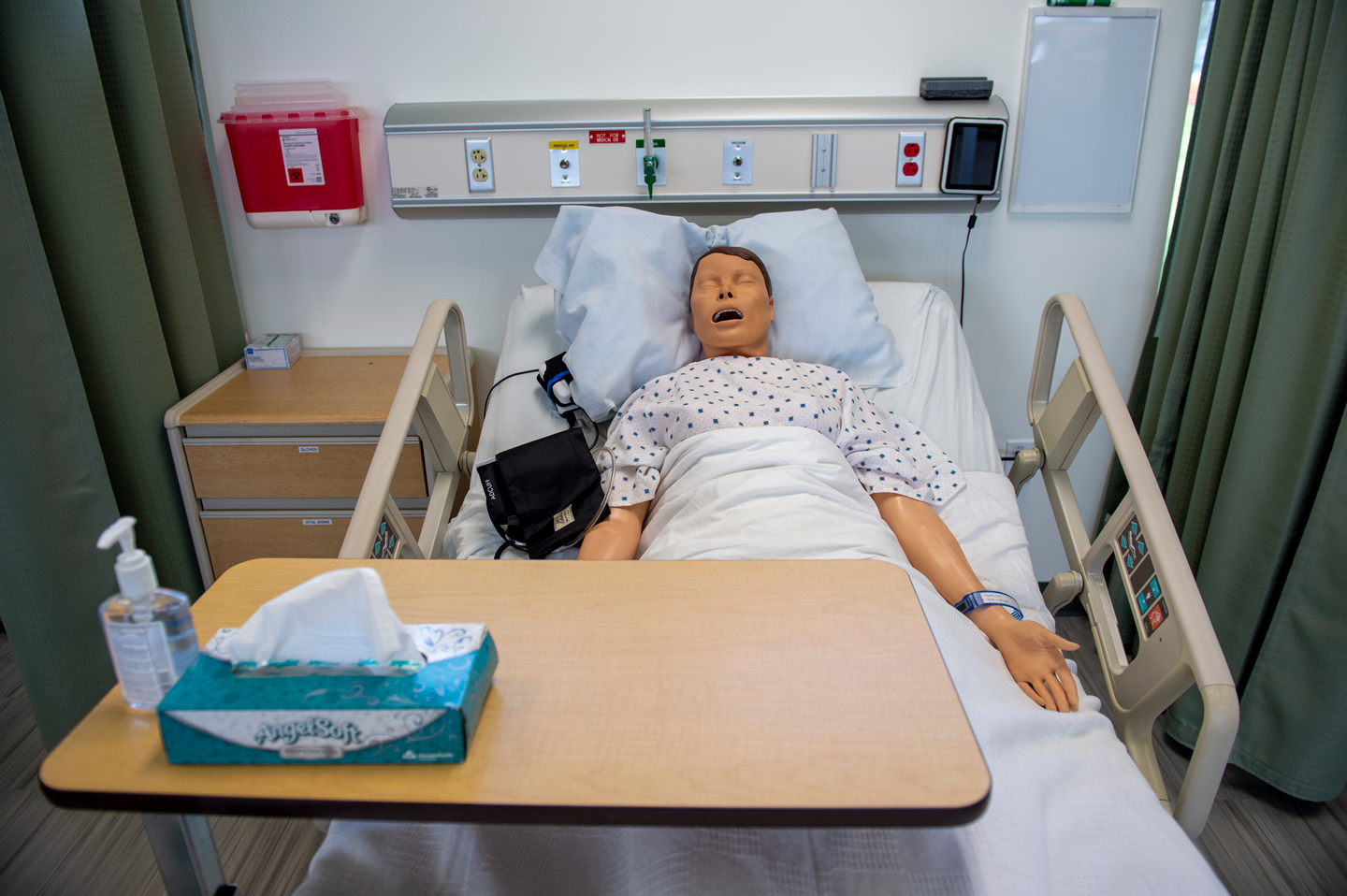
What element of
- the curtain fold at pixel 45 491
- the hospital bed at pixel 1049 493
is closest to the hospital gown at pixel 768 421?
the hospital bed at pixel 1049 493

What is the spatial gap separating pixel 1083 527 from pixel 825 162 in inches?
44.0

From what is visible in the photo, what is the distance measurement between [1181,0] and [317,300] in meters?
2.48

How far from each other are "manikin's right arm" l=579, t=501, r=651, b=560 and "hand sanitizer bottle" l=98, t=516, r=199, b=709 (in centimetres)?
85

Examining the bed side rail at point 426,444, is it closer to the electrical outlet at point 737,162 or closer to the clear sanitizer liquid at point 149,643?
the clear sanitizer liquid at point 149,643

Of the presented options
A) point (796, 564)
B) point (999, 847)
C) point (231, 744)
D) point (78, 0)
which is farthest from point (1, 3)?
point (999, 847)

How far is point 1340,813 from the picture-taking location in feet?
6.16

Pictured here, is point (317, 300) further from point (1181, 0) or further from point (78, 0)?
point (1181, 0)

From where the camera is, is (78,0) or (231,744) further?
(78,0)

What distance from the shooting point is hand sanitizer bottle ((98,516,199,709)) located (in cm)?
77

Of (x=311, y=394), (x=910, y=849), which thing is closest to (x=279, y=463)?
(x=311, y=394)

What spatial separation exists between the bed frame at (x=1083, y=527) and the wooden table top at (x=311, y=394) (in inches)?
8.8

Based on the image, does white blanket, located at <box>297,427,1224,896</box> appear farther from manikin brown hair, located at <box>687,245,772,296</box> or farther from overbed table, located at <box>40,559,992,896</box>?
manikin brown hair, located at <box>687,245,772,296</box>

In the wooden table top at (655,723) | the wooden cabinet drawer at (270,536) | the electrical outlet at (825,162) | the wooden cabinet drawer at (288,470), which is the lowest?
the wooden cabinet drawer at (270,536)

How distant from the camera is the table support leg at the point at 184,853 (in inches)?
33.2
